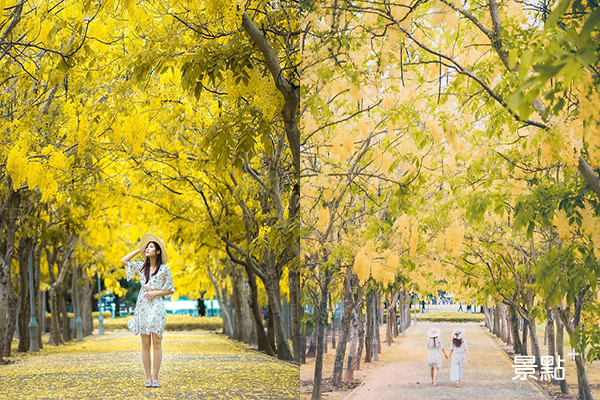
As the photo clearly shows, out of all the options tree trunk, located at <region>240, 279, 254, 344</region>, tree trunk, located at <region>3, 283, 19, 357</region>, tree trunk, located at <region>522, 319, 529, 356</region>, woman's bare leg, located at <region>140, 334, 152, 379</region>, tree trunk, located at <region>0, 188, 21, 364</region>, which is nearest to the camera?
tree trunk, located at <region>522, 319, 529, 356</region>

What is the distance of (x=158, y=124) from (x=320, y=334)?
719 cm

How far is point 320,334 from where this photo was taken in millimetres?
3838

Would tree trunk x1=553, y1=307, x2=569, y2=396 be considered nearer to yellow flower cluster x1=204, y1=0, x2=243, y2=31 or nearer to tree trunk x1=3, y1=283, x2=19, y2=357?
yellow flower cluster x1=204, y1=0, x2=243, y2=31

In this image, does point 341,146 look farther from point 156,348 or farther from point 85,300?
point 85,300

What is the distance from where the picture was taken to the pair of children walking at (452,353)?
3420mm

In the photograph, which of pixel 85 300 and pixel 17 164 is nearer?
pixel 17 164

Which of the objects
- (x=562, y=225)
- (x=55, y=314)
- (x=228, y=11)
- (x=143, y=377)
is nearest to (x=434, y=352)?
(x=562, y=225)

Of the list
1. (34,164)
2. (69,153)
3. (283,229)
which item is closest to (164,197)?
(69,153)

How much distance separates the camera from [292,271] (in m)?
8.56

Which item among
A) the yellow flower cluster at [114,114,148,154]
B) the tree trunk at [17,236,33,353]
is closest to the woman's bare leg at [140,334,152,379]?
the yellow flower cluster at [114,114,148,154]

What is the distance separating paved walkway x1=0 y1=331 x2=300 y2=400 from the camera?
25.2 feet

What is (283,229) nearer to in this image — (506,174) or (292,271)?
(292,271)

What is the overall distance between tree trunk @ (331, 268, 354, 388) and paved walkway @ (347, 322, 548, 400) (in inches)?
4.7

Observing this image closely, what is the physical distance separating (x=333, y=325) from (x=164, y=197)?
360 inches
